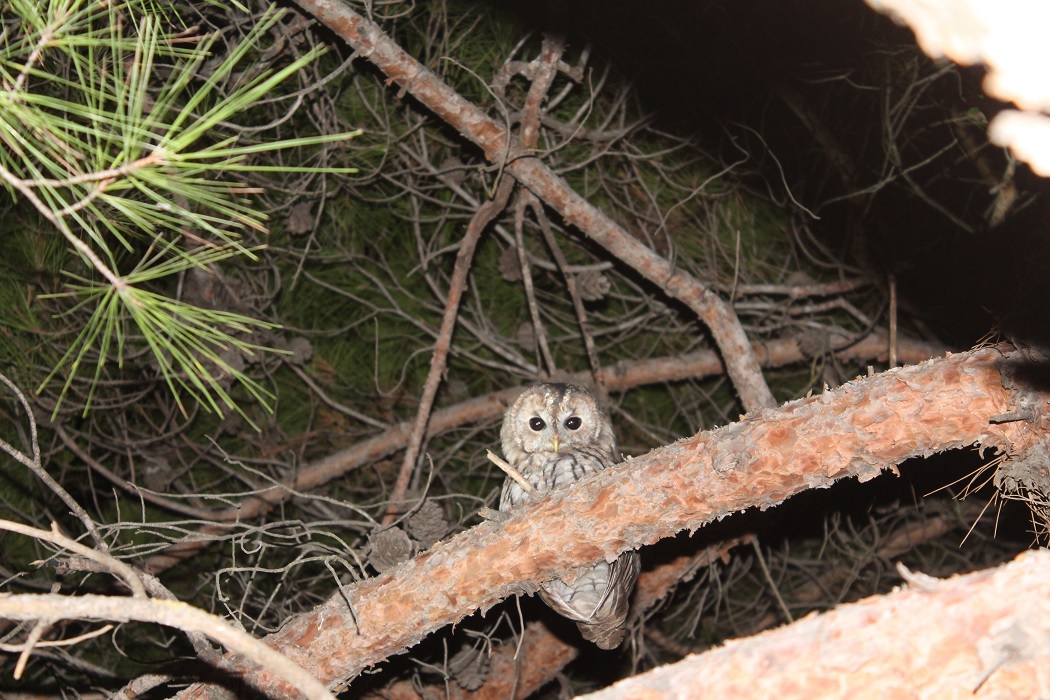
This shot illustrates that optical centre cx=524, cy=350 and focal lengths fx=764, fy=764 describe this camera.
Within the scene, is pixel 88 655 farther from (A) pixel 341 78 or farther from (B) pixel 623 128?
(B) pixel 623 128

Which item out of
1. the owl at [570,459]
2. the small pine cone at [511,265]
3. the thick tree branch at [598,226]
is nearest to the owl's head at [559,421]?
the owl at [570,459]

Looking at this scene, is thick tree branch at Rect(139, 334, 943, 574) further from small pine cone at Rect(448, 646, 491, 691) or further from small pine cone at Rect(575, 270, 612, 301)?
small pine cone at Rect(448, 646, 491, 691)

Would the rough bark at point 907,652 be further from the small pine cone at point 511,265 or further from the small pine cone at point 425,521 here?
the small pine cone at point 511,265

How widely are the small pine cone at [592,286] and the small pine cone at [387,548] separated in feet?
4.41

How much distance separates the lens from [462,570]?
1872 mm

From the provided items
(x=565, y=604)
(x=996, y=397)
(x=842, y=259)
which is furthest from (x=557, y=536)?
(x=842, y=259)

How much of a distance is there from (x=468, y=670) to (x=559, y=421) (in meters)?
1.05

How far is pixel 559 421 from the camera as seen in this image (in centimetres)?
286

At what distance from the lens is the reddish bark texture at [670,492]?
1603mm

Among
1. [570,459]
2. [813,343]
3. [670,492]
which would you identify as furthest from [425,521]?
[813,343]

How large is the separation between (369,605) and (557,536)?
1.69ft

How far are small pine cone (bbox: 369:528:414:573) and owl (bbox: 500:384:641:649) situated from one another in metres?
0.43

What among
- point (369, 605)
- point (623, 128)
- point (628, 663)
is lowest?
point (628, 663)

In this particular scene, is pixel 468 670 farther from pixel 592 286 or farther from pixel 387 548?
pixel 592 286
